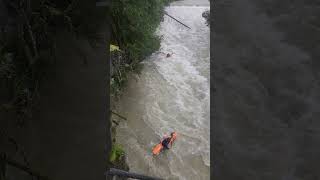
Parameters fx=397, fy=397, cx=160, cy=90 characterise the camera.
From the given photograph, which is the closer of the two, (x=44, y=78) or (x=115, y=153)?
(x=44, y=78)

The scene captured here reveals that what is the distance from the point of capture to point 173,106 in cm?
941

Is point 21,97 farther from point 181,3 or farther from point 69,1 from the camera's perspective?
point 181,3

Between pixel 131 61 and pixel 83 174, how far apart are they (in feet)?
25.1

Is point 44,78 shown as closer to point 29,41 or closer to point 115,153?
point 29,41

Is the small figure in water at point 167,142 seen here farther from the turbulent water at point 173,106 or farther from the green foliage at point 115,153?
the green foliage at point 115,153

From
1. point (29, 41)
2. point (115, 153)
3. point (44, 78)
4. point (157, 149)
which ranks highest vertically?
point (29, 41)

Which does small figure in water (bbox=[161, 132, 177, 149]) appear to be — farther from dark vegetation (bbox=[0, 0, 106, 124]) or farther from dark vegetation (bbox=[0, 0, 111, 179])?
dark vegetation (bbox=[0, 0, 106, 124])

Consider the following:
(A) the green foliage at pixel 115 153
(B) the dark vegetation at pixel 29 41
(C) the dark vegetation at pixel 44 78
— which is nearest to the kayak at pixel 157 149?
(A) the green foliage at pixel 115 153

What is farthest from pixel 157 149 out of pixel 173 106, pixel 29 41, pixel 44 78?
pixel 29 41

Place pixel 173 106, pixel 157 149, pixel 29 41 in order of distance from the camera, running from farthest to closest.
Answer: pixel 173 106 < pixel 157 149 < pixel 29 41

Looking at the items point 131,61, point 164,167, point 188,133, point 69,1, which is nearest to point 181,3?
point 131,61

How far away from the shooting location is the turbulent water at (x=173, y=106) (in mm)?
7707
